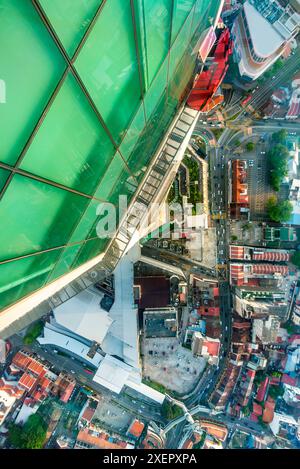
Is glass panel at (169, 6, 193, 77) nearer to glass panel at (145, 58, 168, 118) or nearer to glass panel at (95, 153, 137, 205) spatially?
glass panel at (145, 58, 168, 118)

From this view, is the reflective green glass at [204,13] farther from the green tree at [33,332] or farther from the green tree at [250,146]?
the green tree at [33,332]

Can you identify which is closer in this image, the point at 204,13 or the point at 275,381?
the point at 204,13

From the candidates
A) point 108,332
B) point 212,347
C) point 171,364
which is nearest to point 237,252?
point 212,347

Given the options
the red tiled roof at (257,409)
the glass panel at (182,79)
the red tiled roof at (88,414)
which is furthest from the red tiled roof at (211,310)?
the glass panel at (182,79)

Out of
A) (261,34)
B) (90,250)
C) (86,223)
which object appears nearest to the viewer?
(86,223)

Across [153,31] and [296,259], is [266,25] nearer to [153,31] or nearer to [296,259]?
[296,259]

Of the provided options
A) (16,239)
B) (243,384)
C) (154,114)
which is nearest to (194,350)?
(243,384)
